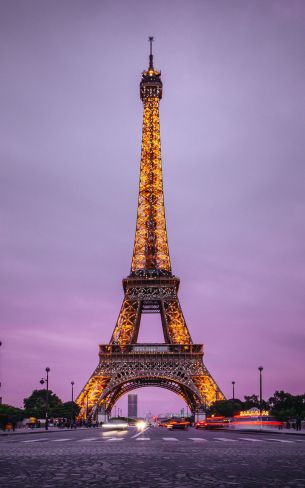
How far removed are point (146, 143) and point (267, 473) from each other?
7654 cm

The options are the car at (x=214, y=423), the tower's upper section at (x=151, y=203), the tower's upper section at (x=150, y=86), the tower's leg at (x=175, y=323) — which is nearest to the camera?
the car at (x=214, y=423)

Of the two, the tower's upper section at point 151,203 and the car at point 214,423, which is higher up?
the tower's upper section at point 151,203

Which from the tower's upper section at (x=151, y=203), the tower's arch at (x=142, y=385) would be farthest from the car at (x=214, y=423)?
the tower's upper section at (x=151, y=203)

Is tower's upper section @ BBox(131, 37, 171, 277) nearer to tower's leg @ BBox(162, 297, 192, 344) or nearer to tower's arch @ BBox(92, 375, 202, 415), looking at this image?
tower's leg @ BBox(162, 297, 192, 344)

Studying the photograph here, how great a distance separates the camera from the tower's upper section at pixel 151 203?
260 ft

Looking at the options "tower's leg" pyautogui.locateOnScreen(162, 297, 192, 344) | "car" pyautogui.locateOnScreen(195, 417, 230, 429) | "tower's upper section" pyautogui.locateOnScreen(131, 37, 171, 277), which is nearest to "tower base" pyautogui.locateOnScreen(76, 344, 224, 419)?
"tower's leg" pyautogui.locateOnScreen(162, 297, 192, 344)

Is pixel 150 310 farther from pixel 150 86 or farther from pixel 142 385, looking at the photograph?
pixel 150 86

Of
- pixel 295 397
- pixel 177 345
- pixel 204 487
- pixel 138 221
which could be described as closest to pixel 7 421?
pixel 177 345

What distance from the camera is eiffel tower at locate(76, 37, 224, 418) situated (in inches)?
2886

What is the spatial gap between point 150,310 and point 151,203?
15916 mm

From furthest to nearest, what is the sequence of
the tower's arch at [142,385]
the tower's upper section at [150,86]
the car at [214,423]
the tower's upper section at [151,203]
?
the tower's upper section at [150,86] → the tower's upper section at [151,203] → the tower's arch at [142,385] → the car at [214,423]

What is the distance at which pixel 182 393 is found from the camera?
88.4m

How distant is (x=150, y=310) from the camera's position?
84.2 m

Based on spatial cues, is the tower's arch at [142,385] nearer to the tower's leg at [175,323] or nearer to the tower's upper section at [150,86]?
the tower's leg at [175,323]
